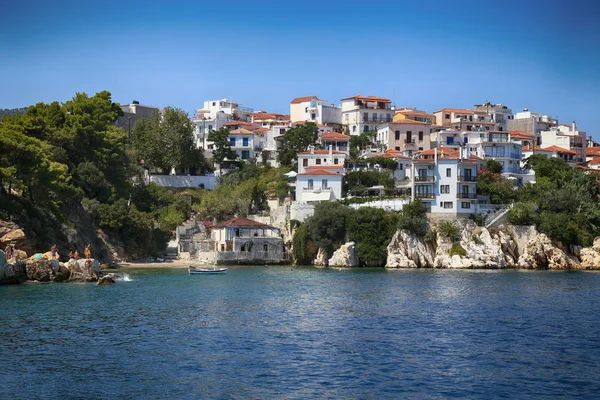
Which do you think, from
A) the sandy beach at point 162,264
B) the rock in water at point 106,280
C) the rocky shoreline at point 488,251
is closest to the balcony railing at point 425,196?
the rocky shoreline at point 488,251

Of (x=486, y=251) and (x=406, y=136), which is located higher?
(x=406, y=136)

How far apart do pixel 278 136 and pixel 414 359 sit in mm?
79120

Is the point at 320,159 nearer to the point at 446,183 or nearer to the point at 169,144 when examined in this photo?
the point at 169,144

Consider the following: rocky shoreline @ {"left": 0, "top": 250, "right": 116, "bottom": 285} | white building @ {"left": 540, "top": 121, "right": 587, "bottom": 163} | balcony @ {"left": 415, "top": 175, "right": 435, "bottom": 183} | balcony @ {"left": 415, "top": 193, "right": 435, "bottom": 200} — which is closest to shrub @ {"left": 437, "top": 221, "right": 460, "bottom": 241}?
balcony @ {"left": 415, "top": 193, "right": 435, "bottom": 200}

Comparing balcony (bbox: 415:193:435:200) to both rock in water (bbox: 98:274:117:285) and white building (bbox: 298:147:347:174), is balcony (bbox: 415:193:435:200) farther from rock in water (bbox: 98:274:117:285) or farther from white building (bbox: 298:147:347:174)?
rock in water (bbox: 98:274:117:285)

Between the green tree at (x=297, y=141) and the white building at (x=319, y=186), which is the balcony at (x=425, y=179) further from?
the green tree at (x=297, y=141)

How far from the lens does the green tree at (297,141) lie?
318ft

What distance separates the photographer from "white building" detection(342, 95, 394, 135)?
109m

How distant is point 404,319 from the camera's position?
35781 mm

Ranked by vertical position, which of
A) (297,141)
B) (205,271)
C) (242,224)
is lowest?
(205,271)

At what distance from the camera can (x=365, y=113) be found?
10975 centimetres

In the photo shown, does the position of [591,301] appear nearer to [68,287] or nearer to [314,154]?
[68,287]

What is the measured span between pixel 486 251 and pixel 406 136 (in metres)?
37.6

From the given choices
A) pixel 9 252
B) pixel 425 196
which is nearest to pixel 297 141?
pixel 425 196
